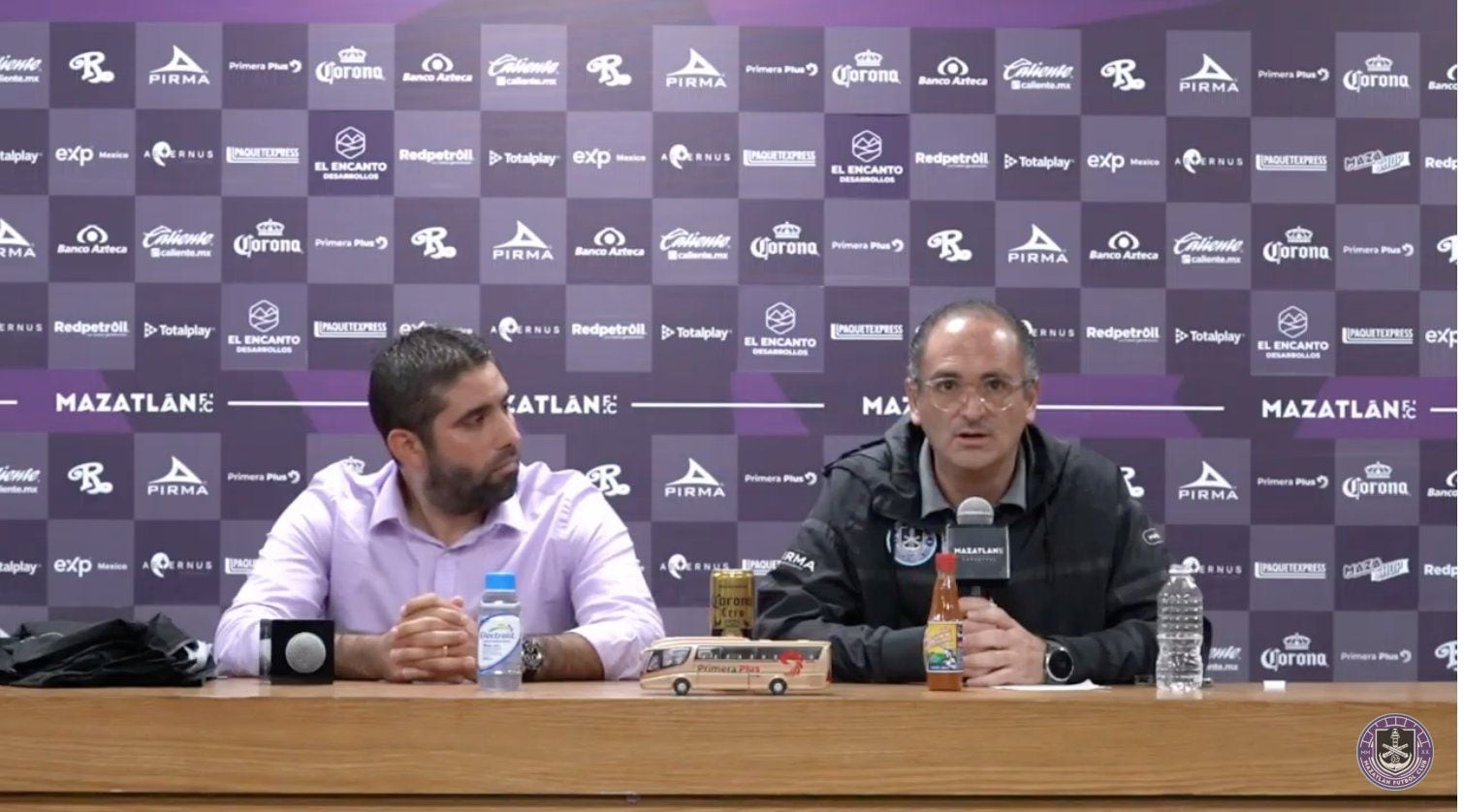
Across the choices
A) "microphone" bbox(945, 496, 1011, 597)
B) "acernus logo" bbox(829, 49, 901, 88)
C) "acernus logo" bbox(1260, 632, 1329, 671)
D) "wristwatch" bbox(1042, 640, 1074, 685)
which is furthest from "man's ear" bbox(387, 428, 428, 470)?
"acernus logo" bbox(1260, 632, 1329, 671)

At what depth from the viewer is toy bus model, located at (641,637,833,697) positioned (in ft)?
7.82

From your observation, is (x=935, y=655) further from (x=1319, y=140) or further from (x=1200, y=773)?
(x=1319, y=140)

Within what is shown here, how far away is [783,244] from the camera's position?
4.92 metres

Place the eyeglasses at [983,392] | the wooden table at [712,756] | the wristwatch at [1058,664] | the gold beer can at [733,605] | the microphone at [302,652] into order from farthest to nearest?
the eyeglasses at [983,392] → the gold beer can at [733,605] → the wristwatch at [1058,664] → the microphone at [302,652] → the wooden table at [712,756]

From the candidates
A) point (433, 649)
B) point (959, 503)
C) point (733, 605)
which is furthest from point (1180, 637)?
point (433, 649)

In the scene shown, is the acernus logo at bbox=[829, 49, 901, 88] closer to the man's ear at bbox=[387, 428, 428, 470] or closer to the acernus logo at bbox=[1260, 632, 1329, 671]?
the acernus logo at bbox=[1260, 632, 1329, 671]

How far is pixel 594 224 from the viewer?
4.92 metres

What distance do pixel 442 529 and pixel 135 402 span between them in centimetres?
194

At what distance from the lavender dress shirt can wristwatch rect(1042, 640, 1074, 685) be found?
31.9 inches

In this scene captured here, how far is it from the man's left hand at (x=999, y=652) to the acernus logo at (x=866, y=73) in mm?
2518

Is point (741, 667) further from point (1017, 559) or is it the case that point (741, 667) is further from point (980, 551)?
point (1017, 559)

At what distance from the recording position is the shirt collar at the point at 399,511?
330cm

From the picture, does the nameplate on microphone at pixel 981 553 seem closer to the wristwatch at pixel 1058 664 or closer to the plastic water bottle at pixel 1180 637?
the wristwatch at pixel 1058 664

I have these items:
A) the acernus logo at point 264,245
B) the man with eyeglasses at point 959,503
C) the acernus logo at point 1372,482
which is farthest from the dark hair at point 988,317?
the acernus logo at point 264,245
